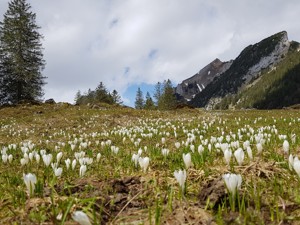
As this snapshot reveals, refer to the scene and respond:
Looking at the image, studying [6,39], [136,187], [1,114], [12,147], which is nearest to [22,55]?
[6,39]

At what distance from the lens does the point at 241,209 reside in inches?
101

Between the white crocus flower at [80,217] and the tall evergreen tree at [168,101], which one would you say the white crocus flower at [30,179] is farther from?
the tall evergreen tree at [168,101]

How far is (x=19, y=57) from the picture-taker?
49.9 meters

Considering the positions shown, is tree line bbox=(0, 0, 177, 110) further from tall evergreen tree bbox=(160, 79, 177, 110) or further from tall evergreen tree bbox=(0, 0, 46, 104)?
tall evergreen tree bbox=(160, 79, 177, 110)

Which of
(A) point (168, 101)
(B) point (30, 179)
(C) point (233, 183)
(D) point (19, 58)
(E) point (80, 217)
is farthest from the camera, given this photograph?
(A) point (168, 101)

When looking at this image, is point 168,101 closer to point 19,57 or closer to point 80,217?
point 19,57

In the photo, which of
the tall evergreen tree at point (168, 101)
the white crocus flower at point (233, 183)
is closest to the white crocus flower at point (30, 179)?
the white crocus flower at point (233, 183)

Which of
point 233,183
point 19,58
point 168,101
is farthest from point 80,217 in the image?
point 168,101

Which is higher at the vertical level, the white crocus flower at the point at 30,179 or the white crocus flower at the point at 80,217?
the white crocus flower at the point at 30,179

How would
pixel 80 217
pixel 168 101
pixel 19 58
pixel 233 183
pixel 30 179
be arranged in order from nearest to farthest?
1. pixel 80 217
2. pixel 233 183
3. pixel 30 179
4. pixel 19 58
5. pixel 168 101

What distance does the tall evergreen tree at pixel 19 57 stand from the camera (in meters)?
50.0

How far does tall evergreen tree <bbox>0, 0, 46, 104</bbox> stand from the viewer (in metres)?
50.0

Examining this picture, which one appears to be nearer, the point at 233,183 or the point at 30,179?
the point at 233,183

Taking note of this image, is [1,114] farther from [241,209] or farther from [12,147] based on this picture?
[241,209]
